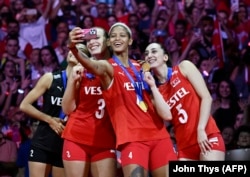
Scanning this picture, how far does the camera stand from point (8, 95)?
40.6 feet

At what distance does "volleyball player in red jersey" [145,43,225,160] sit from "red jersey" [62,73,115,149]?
24.2 inches

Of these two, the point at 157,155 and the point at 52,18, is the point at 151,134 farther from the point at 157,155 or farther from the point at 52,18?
the point at 52,18

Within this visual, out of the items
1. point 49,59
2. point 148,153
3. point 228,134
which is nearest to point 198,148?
point 148,153

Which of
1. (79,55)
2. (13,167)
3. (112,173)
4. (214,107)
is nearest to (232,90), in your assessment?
(214,107)

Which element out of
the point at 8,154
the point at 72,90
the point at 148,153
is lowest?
the point at 8,154

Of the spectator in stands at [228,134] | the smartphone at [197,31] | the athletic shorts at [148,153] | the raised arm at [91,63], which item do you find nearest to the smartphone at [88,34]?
the raised arm at [91,63]

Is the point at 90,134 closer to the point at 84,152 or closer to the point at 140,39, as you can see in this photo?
the point at 84,152

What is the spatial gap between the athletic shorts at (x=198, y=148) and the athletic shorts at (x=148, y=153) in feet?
0.93

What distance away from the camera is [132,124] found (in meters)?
→ 7.52

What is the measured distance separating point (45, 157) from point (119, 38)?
1666 millimetres

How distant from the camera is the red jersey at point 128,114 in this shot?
7.50m

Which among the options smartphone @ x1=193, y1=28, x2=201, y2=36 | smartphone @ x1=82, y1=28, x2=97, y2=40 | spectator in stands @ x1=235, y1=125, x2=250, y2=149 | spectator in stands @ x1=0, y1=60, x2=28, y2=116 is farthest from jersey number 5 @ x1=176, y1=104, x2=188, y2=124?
smartphone @ x1=193, y1=28, x2=201, y2=36

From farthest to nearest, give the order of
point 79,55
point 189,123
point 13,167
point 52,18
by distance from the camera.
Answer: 1. point 52,18
2. point 13,167
3. point 189,123
4. point 79,55

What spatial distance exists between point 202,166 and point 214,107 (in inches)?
217
